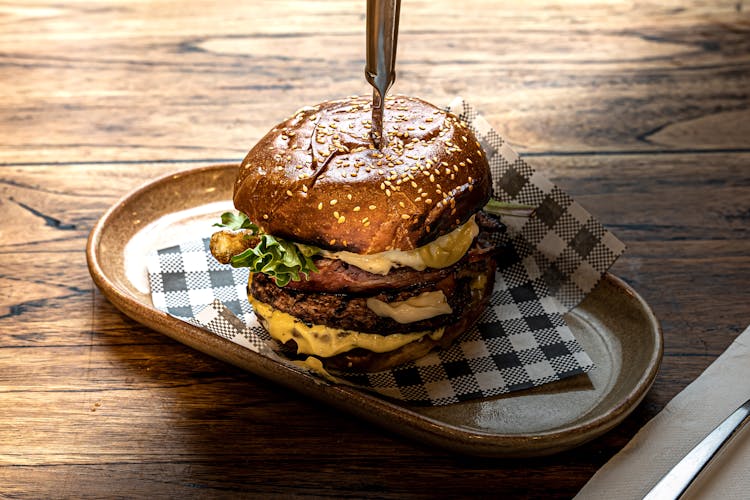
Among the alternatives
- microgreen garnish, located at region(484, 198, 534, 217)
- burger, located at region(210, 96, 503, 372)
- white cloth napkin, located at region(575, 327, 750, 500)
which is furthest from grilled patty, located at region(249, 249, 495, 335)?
white cloth napkin, located at region(575, 327, 750, 500)

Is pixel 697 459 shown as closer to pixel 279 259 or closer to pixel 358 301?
pixel 358 301

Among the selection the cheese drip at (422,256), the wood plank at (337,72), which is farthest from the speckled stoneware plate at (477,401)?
the wood plank at (337,72)

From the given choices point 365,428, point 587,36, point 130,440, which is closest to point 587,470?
point 365,428

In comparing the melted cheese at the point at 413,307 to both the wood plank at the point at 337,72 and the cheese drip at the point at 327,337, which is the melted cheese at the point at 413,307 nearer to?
the cheese drip at the point at 327,337

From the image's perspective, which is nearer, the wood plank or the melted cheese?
the melted cheese

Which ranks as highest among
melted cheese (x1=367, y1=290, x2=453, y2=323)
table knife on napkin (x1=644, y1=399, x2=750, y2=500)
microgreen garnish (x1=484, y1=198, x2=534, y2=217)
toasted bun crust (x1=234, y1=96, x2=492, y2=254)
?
toasted bun crust (x1=234, y1=96, x2=492, y2=254)

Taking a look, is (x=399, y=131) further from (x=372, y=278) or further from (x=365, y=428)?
(x=365, y=428)

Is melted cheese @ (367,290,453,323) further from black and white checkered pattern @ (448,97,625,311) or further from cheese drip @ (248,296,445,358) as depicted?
black and white checkered pattern @ (448,97,625,311)
